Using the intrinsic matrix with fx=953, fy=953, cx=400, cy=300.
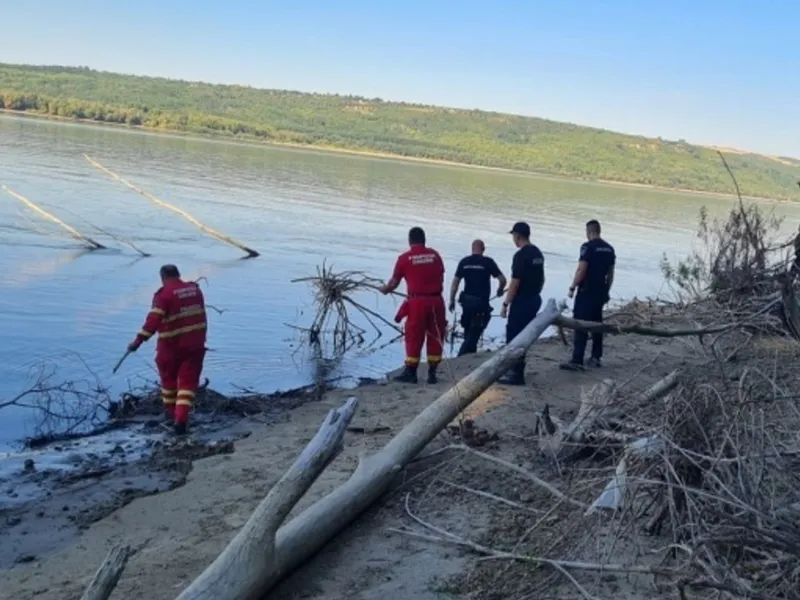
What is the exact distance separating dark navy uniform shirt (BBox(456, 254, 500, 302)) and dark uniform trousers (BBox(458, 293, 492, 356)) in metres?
0.08

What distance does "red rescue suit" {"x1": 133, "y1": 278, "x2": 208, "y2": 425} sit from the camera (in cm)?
972

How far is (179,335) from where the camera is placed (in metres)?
9.87

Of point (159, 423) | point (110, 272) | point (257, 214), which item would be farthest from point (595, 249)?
point (257, 214)

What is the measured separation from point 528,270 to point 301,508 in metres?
4.99

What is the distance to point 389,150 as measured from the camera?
137 meters

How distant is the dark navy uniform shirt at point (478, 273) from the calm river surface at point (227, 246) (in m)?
3.21

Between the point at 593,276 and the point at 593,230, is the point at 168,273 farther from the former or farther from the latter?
the point at 593,230

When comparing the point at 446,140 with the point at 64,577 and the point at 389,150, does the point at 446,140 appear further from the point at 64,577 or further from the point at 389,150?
the point at 64,577

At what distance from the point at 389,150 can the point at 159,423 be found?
127865 millimetres

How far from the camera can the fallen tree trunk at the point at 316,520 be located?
4.99 metres

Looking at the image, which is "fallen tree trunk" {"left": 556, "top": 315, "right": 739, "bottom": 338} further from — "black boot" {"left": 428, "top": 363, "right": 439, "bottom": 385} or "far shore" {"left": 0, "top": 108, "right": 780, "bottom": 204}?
"far shore" {"left": 0, "top": 108, "right": 780, "bottom": 204}

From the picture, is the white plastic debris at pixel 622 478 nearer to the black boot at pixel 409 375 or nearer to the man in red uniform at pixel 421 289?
the man in red uniform at pixel 421 289

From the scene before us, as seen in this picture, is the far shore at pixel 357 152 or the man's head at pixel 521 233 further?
the far shore at pixel 357 152

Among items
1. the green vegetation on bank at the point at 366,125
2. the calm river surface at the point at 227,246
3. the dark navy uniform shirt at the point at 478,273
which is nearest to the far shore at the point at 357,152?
the green vegetation on bank at the point at 366,125
